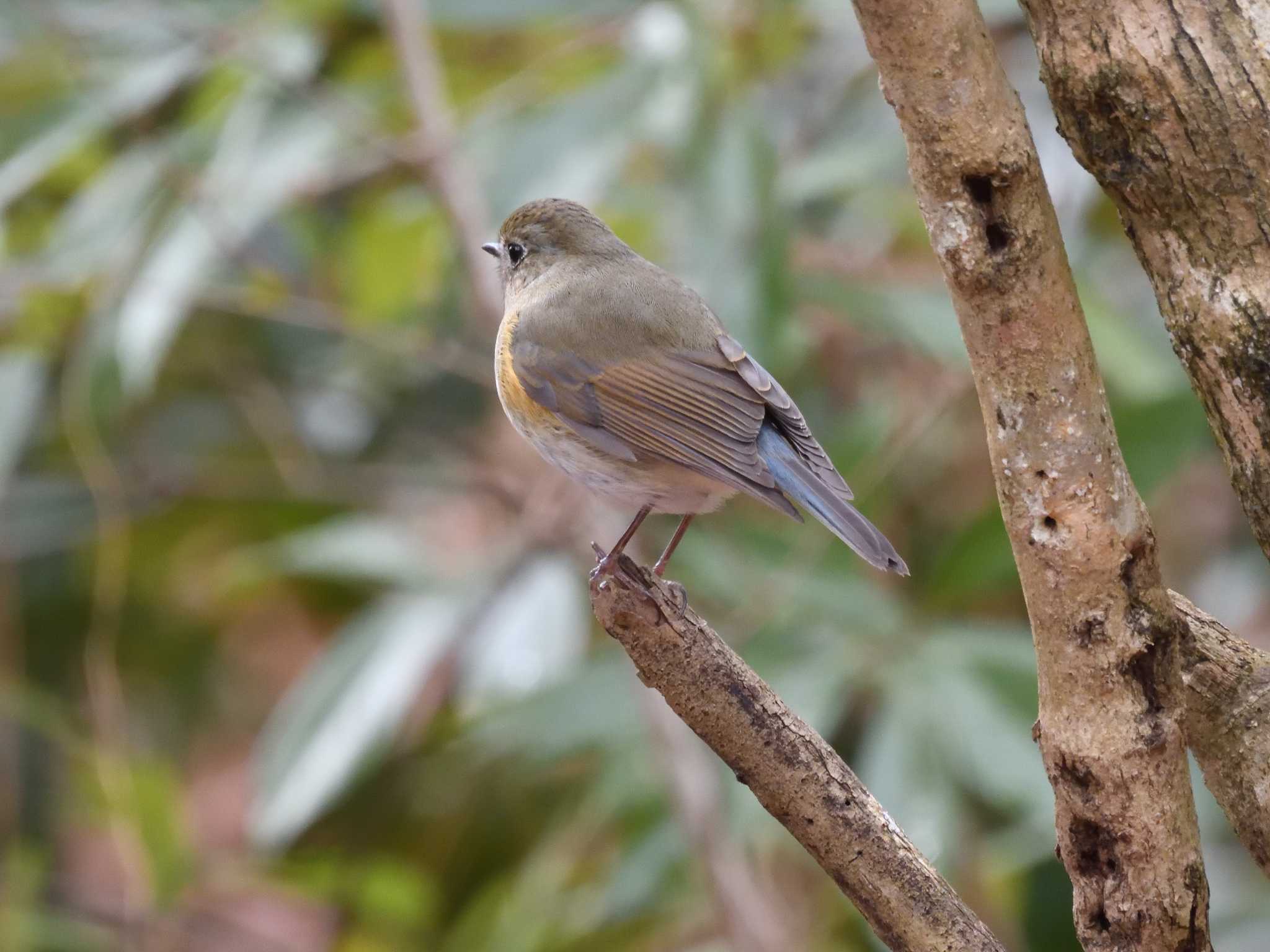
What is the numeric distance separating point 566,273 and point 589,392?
1.28 ft

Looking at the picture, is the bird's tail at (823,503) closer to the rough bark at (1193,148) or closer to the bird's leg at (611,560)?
the bird's leg at (611,560)

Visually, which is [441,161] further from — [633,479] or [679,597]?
[679,597]

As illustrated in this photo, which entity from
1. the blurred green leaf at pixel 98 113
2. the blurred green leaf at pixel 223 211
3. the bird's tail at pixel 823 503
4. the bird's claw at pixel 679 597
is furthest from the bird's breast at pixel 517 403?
the blurred green leaf at pixel 98 113

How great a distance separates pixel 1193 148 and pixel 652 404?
3.35ft

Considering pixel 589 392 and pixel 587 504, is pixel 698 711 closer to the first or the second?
pixel 589 392

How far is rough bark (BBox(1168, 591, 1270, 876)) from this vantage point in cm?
136

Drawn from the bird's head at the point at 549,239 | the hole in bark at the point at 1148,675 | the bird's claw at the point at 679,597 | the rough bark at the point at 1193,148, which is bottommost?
the hole in bark at the point at 1148,675

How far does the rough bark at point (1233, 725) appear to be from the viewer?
53.4 inches

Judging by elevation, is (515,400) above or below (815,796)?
above

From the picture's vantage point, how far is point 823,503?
1.84m

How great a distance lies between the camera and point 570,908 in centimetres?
332

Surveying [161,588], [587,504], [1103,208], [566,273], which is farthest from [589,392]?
[161,588]

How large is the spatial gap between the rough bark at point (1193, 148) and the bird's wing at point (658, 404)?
2.38 feet

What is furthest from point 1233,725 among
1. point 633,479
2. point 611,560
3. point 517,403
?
point 517,403
